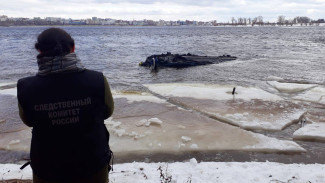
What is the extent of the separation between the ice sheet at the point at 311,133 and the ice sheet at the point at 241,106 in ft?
1.92

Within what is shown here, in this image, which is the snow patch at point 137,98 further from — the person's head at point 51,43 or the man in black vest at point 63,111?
the person's head at point 51,43

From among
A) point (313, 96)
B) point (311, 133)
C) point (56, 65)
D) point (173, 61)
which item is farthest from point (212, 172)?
point (173, 61)

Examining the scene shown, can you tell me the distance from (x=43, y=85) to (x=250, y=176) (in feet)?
12.2

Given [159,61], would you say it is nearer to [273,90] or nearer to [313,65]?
[273,90]

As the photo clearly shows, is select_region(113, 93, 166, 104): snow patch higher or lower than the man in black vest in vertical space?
lower

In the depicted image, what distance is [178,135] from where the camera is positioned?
6871mm

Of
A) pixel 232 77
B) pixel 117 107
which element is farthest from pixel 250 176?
pixel 232 77

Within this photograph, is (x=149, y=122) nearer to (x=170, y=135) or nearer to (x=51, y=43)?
(x=170, y=135)

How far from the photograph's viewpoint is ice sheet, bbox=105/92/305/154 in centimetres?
615

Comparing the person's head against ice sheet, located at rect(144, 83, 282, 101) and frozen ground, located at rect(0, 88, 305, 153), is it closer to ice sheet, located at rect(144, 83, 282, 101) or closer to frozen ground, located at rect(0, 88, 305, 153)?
frozen ground, located at rect(0, 88, 305, 153)

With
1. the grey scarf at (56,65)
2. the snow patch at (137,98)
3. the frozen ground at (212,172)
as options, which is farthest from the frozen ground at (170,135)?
the grey scarf at (56,65)

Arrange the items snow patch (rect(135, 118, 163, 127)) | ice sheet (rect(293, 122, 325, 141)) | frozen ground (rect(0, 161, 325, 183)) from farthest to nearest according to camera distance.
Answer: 1. snow patch (rect(135, 118, 163, 127))
2. ice sheet (rect(293, 122, 325, 141))
3. frozen ground (rect(0, 161, 325, 183))

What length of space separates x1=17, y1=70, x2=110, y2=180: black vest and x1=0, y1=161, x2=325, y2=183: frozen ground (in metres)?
2.04

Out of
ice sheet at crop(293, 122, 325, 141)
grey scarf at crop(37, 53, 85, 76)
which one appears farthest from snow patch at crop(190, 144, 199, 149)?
grey scarf at crop(37, 53, 85, 76)
